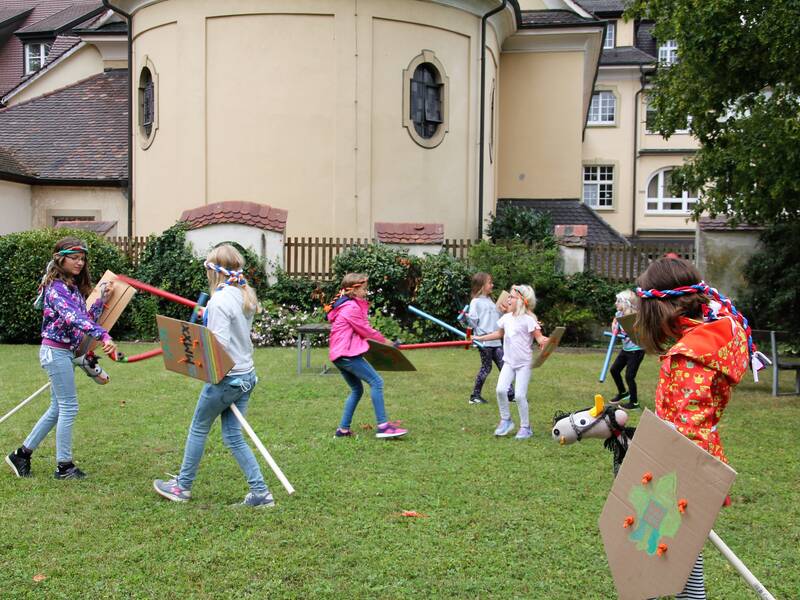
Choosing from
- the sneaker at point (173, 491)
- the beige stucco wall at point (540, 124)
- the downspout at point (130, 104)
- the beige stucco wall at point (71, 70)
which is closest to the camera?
the sneaker at point (173, 491)

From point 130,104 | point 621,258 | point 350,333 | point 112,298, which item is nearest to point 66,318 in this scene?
point 112,298

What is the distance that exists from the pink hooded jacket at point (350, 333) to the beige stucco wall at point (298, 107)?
38.4 feet

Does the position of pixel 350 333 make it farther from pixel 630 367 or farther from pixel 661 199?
pixel 661 199

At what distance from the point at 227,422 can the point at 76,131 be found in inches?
850

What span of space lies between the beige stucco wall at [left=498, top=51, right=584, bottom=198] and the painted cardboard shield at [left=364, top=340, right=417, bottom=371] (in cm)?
1871

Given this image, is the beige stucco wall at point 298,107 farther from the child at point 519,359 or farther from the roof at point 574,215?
the child at point 519,359

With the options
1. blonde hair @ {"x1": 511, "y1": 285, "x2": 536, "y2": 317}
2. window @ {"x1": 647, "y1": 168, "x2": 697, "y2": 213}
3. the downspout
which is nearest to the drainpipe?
the downspout

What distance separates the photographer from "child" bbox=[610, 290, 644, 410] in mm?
10805

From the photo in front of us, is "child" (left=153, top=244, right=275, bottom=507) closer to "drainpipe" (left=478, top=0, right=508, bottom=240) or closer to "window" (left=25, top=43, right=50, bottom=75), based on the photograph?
"drainpipe" (left=478, top=0, right=508, bottom=240)

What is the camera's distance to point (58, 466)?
22.6ft

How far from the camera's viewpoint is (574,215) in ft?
86.6

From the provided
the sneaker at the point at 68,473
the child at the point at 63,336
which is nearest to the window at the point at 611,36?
the child at the point at 63,336

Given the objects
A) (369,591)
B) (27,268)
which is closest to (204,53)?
(27,268)

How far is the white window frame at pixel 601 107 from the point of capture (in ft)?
141
